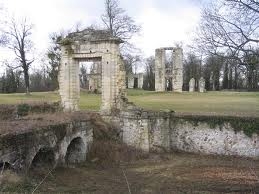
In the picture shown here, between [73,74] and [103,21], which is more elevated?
[103,21]

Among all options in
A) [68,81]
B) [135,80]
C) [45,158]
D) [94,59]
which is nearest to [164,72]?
[135,80]

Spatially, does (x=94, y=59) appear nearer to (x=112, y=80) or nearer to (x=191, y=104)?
(x=112, y=80)

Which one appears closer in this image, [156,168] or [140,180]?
[140,180]

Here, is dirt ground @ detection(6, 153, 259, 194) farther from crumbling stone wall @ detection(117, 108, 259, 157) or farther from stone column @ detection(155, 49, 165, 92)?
stone column @ detection(155, 49, 165, 92)

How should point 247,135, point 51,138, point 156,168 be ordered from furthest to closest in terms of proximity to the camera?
point 247,135, point 156,168, point 51,138

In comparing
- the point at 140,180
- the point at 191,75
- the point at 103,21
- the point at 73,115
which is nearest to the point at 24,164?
the point at 140,180

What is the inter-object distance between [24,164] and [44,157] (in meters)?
2.46

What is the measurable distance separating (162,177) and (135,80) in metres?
46.1

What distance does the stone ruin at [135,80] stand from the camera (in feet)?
189

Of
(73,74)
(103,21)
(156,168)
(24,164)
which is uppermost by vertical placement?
(103,21)

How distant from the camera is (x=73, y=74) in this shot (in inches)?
915

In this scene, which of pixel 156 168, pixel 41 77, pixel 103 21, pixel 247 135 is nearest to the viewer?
pixel 156 168

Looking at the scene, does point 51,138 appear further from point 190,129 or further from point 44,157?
point 190,129

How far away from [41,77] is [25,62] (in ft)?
104
